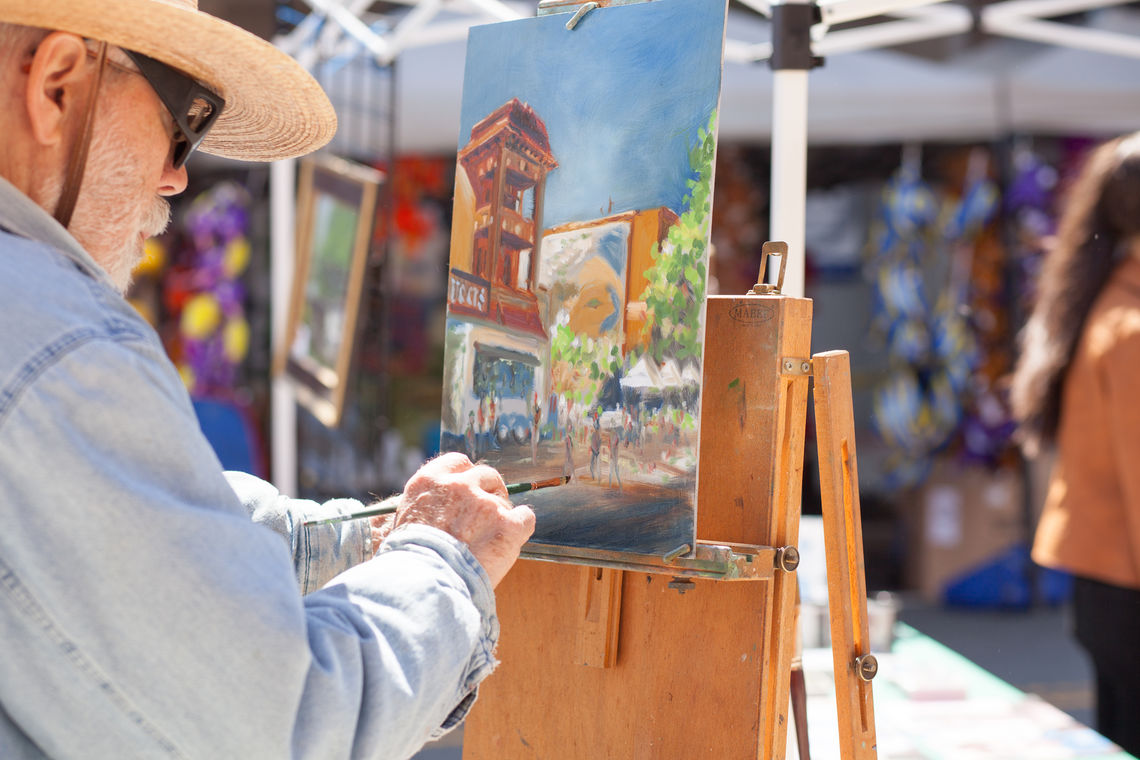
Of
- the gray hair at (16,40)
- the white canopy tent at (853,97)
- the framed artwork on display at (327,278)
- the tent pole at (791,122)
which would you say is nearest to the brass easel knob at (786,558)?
the tent pole at (791,122)

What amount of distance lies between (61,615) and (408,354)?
151 inches

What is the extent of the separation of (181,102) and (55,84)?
119 millimetres

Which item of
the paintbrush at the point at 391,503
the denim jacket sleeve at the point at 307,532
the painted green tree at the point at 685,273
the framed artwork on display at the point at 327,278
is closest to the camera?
the paintbrush at the point at 391,503

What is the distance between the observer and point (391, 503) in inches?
43.1

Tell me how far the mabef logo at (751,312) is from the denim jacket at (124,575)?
0.62m

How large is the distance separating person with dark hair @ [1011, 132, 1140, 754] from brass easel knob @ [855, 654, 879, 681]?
1111mm

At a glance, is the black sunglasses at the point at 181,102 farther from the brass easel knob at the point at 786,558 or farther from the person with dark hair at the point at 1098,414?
the person with dark hair at the point at 1098,414

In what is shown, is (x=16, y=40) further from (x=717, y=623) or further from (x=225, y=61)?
(x=717, y=623)

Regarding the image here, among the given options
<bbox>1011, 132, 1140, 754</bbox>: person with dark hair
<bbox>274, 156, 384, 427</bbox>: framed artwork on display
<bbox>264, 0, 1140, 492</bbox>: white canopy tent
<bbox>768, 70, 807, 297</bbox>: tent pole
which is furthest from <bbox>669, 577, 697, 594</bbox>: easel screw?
<bbox>264, 0, 1140, 492</bbox>: white canopy tent

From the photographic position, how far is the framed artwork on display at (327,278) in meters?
2.87

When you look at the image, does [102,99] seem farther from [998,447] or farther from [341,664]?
[998,447]

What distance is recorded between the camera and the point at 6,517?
71cm

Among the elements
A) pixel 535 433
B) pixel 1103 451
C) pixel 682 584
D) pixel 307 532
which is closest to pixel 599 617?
pixel 682 584

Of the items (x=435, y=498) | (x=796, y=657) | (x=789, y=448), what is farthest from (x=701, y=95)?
(x=796, y=657)
